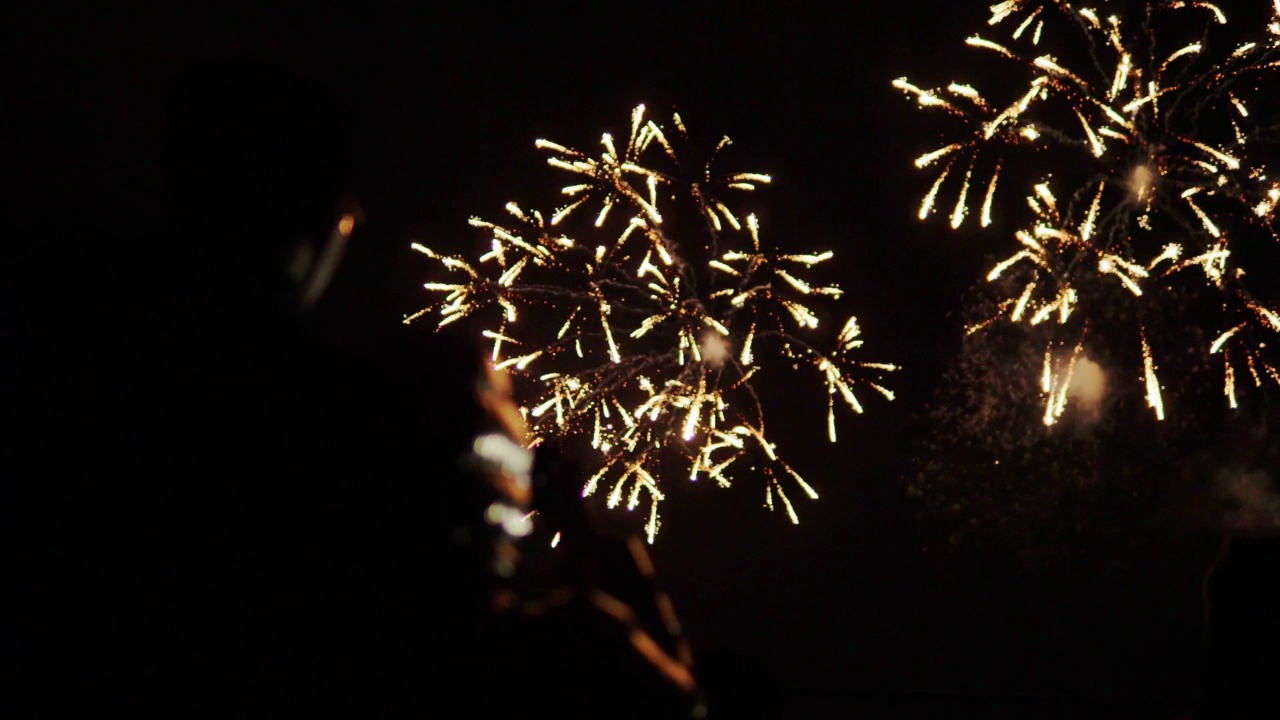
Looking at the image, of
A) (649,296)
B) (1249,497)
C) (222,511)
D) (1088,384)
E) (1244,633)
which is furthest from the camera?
(1088,384)

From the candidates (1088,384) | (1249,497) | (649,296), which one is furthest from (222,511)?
(1249,497)

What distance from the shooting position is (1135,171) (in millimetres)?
11023

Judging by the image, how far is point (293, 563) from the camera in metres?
1.60

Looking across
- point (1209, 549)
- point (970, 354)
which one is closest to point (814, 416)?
point (970, 354)

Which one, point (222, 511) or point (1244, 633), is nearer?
point (222, 511)

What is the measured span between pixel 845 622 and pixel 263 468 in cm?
1638

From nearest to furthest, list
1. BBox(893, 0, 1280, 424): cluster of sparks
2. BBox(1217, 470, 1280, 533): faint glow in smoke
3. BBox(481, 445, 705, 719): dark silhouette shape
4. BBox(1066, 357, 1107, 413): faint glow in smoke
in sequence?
BBox(481, 445, 705, 719): dark silhouette shape → BBox(893, 0, 1280, 424): cluster of sparks → BBox(1217, 470, 1280, 533): faint glow in smoke → BBox(1066, 357, 1107, 413): faint glow in smoke

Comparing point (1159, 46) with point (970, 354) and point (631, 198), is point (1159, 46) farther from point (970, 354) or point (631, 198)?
point (970, 354)

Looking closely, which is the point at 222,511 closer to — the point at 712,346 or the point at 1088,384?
the point at 712,346

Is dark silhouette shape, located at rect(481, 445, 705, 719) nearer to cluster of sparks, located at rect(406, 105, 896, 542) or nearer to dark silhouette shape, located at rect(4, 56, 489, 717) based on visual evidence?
dark silhouette shape, located at rect(4, 56, 489, 717)

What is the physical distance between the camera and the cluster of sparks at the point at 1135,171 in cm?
891

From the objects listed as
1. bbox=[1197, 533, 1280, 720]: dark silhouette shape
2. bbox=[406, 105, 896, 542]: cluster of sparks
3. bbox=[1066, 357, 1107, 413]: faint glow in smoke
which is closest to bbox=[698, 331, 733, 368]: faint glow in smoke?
bbox=[406, 105, 896, 542]: cluster of sparks

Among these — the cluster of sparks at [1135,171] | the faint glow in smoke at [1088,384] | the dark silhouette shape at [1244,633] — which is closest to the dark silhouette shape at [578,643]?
the dark silhouette shape at [1244,633]

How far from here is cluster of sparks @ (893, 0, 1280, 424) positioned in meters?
8.91
